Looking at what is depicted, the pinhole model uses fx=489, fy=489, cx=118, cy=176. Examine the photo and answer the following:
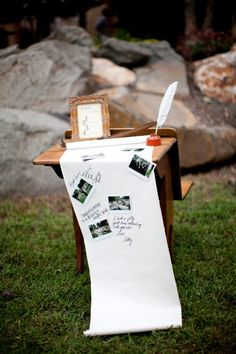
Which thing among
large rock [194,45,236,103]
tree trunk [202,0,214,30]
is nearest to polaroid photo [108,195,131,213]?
large rock [194,45,236,103]

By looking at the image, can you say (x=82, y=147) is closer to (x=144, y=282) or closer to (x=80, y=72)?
(x=144, y=282)

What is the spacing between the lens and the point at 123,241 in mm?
2949

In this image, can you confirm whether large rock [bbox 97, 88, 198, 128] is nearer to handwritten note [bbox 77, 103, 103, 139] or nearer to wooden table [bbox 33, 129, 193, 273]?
wooden table [bbox 33, 129, 193, 273]

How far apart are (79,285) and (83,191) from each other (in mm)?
822

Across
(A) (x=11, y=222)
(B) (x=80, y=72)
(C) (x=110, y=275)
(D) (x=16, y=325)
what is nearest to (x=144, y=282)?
(C) (x=110, y=275)

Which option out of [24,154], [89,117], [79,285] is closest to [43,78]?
[24,154]

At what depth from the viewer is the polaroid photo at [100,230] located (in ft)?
9.75

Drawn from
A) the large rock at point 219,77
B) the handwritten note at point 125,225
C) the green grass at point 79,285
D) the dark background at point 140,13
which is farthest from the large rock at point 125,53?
the handwritten note at point 125,225

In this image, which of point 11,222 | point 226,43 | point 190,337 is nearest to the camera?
point 190,337

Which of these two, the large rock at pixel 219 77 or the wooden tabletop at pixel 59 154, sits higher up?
the wooden tabletop at pixel 59 154

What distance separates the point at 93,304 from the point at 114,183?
78 cm

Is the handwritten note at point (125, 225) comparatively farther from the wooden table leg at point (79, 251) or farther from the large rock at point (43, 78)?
the large rock at point (43, 78)

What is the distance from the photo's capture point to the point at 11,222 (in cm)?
468

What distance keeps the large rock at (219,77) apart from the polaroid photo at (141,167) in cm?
390
